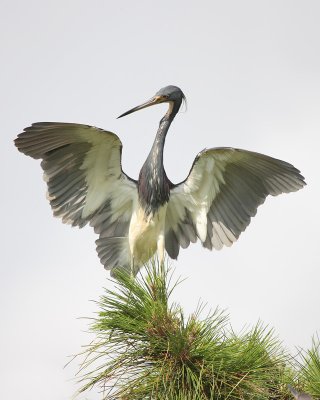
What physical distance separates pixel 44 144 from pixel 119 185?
751mm

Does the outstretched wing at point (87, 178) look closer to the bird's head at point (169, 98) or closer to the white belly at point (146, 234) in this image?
the white belly at point (146, 234)

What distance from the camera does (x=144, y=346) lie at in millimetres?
4301

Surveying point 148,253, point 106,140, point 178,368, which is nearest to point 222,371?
point 178,368

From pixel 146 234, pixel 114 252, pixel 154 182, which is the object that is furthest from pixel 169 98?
pixel 114 252

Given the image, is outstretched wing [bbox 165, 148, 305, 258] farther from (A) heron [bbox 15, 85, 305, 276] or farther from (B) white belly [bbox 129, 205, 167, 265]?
(B) white belly [bbox 129, 205, 167, 265]

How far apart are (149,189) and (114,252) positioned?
656 millimetres

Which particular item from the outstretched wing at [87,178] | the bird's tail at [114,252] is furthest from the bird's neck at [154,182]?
the bird's tail at [114,252]

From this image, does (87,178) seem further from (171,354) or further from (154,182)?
(171,354)

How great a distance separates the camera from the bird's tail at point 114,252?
253 inches

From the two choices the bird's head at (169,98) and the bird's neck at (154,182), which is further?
the bird's head at (169,98)

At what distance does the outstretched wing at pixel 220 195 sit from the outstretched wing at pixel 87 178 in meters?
0.45

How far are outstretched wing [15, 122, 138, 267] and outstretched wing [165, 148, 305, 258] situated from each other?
451mm

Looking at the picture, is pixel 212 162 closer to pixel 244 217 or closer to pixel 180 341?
pixel 244 217

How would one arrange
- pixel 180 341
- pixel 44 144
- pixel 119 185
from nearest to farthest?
pixel 180 341
pixel 44 144
pixel 119 185
